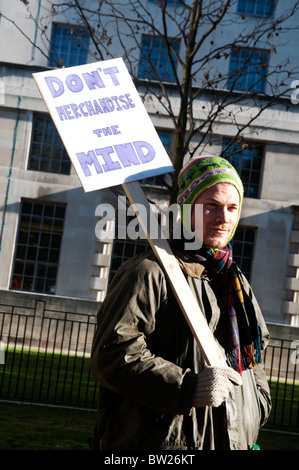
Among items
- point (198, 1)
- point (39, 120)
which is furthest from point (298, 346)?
point (39, 120)

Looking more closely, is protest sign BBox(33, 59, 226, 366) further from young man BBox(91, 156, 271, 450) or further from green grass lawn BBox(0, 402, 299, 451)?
green grass lawn BBox(0, 402, 299, 451)

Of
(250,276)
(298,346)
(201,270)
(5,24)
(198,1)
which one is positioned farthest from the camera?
(5,24)

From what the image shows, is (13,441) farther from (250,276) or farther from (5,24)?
(5,24)

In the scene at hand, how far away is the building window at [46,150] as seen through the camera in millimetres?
23766

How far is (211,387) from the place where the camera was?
259 centimetres

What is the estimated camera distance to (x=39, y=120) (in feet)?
78.3

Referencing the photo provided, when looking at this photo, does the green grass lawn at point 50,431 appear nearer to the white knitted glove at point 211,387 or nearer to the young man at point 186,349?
the young man at point 186,349

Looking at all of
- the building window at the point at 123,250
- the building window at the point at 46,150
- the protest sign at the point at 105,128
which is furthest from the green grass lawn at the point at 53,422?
the building window at the point at 46,150

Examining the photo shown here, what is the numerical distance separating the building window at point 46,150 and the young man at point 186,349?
21.0 m

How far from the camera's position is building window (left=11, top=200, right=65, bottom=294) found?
23.5 m

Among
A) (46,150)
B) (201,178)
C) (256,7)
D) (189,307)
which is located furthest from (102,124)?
(256,7)

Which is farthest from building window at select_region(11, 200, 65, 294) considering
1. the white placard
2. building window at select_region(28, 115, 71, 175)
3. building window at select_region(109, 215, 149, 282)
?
the white placard

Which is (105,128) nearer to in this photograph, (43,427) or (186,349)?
(186,349)
